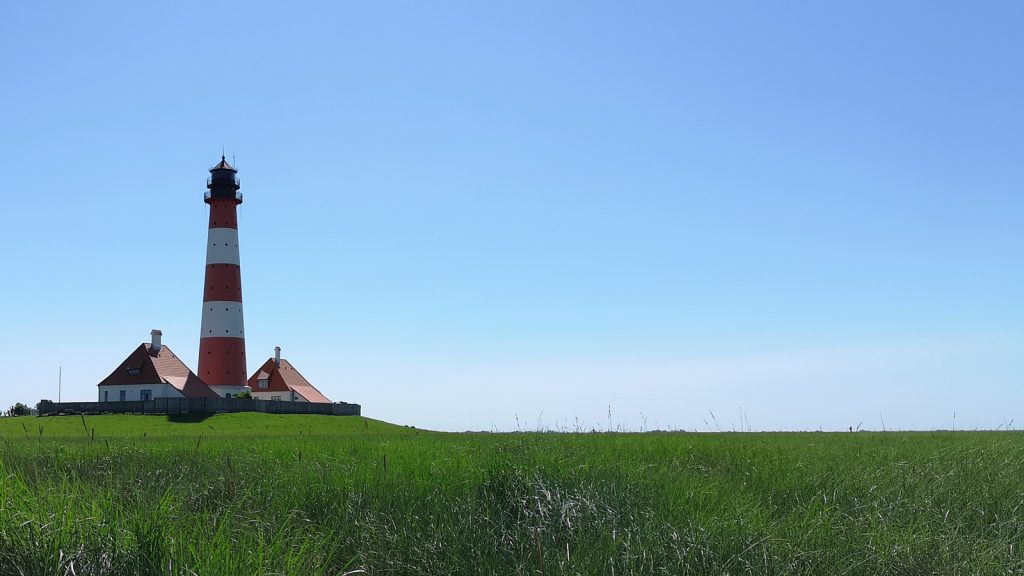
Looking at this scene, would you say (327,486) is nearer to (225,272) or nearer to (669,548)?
(669,548)

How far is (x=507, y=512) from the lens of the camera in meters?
10.2

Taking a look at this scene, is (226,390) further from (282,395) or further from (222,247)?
(282,395)

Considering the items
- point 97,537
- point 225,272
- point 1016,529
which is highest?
point 225,272

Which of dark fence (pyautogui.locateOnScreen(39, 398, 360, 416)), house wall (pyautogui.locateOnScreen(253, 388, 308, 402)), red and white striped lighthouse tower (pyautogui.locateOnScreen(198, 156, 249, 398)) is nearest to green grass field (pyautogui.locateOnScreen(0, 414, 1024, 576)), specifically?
dark fence (pyautogui.locateOnScreen(39, 398, 360, 416))

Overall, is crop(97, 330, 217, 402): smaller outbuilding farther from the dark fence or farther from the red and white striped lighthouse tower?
the dark fence

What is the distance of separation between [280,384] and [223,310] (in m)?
16.7

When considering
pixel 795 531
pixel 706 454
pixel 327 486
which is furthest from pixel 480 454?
pixel 795 531

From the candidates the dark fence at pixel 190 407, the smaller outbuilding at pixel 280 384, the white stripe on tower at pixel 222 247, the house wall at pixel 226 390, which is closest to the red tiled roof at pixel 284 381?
the smaller outbuilding at pixel 280 384

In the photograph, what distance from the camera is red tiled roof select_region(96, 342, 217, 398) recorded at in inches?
2416

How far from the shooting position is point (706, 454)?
15.1 metres

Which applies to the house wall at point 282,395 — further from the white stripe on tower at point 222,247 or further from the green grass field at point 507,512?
the green grass field at point 507,512

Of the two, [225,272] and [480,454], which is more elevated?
[225,272]

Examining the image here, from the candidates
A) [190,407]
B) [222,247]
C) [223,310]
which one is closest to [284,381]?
[223,310]

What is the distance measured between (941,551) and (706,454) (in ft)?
20.5
